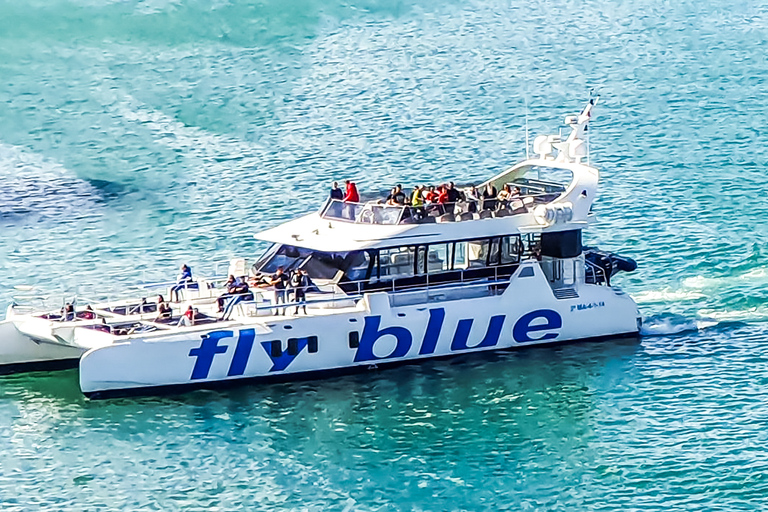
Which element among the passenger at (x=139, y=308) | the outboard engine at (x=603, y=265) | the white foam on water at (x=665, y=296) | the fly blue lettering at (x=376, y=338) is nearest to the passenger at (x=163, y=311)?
the passenger at (x=139, y=308)

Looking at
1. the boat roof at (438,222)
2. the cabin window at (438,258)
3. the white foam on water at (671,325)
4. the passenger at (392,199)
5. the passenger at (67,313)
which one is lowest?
the white foam on water at (671,325)

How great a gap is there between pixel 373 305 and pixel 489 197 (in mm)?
5856

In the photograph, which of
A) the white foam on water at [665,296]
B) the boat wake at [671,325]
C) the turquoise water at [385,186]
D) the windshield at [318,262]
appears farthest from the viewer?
the white foam on water at [665,296]

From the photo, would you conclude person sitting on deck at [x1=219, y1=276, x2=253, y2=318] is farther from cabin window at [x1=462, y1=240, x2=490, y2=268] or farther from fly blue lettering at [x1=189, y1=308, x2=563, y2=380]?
cabin window at [x1=462, y1=240, x2=490, y2=268]

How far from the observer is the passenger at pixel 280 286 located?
50312 millimetres

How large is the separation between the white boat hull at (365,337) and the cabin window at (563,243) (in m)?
1.18

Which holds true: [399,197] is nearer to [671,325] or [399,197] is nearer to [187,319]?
[187,319]

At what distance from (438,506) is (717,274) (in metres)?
21.6

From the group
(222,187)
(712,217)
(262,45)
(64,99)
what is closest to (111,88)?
(64,99)

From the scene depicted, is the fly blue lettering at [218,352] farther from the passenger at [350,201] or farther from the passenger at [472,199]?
the passenger at [472,199]

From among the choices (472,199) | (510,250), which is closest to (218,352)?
(472,199)

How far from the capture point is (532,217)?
53.2 m

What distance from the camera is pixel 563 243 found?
176 ft

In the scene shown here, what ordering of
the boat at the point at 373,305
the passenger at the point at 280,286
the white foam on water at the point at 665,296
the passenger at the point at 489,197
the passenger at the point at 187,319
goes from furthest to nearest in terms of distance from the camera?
the white foam on water at the point at 665,296, the passenger at the point at 489,197, the passenger at the point at 280,286, the passenger at the point at 187,319, the boat at the point at 373,305
